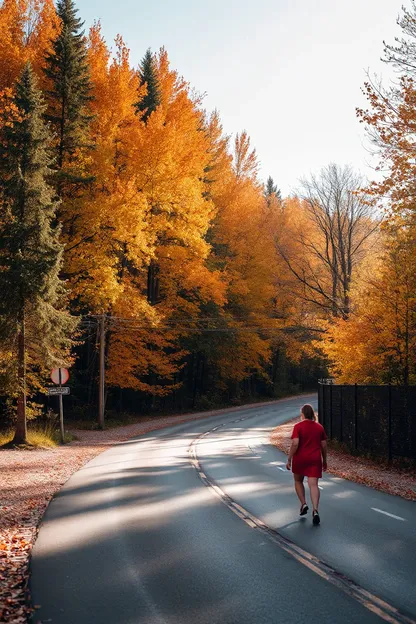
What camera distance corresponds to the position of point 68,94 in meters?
28.9

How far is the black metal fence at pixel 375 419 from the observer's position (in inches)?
685

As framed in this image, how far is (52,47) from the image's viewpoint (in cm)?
3014

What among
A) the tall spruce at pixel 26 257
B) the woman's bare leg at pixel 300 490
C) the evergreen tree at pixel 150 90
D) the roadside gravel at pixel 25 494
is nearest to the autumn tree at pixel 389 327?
the woman's bare leg at pixel 300 490

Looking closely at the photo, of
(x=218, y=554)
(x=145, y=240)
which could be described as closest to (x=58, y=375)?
(x=145, y=240)

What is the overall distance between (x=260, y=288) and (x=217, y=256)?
4741mm

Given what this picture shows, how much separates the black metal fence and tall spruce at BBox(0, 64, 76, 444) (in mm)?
10590

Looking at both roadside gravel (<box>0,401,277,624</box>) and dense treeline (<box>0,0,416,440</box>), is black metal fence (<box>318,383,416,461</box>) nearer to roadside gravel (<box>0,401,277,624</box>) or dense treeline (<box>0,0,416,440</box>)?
dense treeline (<box>0,0,416,440</box>)

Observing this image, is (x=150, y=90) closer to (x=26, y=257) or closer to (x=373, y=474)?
(x=26, y=257)

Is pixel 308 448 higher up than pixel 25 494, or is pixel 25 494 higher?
pixel 308 448

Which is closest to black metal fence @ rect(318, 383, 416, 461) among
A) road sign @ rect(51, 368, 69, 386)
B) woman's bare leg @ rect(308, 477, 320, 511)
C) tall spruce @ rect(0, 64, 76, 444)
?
woman's bare leg @ rect(308, 477, 320, 511)

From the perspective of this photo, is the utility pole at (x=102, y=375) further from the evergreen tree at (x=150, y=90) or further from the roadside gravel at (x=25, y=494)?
the evergreen tree at (x=150, y=90)

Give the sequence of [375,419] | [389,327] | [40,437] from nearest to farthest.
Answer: [389,327] < [375,419] < [40,437]

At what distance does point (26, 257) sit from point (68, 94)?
10.7 m

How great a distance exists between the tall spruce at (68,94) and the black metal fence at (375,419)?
51.9 ft
